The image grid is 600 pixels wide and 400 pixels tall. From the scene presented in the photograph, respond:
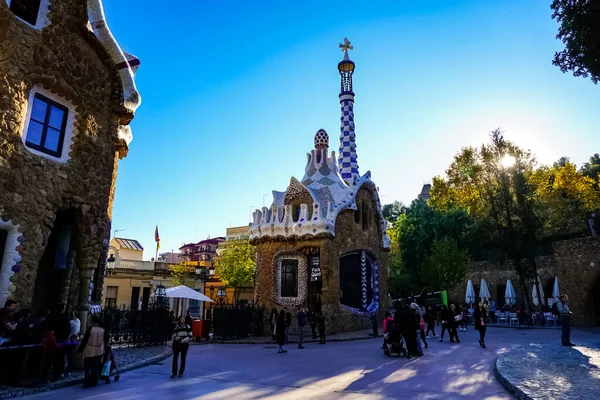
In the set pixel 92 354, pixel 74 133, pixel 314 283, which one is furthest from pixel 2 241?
pixel 314 283

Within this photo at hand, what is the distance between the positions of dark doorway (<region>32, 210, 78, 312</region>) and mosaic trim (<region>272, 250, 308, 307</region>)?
36.4 feet

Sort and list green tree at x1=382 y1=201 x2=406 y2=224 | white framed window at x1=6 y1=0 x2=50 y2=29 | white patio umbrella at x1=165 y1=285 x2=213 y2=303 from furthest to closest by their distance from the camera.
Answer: green tree at x1=382 y1=201 x2=406 y2=224, white patio umbrella at x1=165 y1=285 x2=213 y2=303, white framed window at x1=6 y1=0 x2=50 y2=29

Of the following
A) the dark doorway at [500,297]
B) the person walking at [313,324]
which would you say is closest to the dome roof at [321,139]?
the person walking at [313,324]

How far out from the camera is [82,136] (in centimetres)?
909

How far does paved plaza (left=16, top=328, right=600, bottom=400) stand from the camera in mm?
6609

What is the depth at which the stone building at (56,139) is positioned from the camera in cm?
779

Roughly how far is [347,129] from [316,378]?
1864cm

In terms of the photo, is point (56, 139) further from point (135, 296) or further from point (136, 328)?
point (135, 296)

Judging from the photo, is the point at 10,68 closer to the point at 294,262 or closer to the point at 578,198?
the point at 294,262

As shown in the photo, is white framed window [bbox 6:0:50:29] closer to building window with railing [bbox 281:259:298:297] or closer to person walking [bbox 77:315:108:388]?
person walking [bbox 77:315:108:388]

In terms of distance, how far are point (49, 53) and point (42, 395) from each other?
640 centimetres

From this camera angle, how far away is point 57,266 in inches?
372

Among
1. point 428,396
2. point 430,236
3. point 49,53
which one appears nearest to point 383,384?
point 428,396

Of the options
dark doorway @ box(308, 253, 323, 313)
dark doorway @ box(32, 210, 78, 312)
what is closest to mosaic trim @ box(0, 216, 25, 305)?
dark doorway @ box(32, 210, 78, 312)
